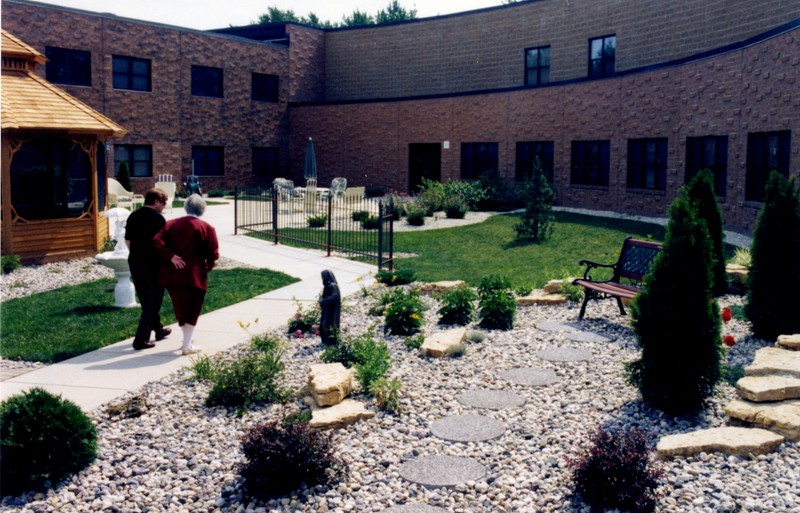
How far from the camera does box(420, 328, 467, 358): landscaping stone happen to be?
26.5ft

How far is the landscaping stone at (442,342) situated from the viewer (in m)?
8.06

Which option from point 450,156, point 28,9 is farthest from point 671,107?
point 28,9

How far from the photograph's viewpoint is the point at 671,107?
869 inches

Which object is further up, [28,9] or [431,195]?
[28,9]

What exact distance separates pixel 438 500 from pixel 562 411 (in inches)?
74.3

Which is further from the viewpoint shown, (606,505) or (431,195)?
(431,195)

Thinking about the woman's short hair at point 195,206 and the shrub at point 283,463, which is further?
the woman's short hair at point 195,206

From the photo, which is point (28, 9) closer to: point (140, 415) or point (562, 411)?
point (140, 415)

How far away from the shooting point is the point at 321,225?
2145 cm

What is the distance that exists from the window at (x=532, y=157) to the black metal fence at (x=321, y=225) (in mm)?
5769

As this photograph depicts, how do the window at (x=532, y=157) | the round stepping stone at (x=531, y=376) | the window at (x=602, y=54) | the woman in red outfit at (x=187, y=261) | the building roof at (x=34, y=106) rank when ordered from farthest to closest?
the window at (x=602, y=54)
the window at (x=532, y=157)
the building roof at (x=34, y=106)
the woman in red outfit at (x=187, y=261)
the round stepping stone at (x=531, y=376)

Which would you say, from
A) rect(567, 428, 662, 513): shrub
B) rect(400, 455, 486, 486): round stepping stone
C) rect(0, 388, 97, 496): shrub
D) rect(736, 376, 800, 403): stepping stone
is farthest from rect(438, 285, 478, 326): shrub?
rect(0, 388, 97, 496): shrub

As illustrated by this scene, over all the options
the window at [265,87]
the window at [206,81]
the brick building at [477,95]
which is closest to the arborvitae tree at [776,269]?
the brick building at [477,95]

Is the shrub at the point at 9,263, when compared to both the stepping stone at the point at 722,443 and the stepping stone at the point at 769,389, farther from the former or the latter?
the stepping stone at the point at 769,389
